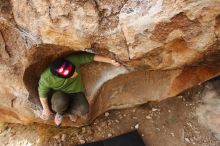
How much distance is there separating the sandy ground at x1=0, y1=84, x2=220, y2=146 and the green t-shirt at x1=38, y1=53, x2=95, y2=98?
0.59m

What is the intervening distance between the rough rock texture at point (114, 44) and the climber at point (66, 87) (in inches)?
4.1

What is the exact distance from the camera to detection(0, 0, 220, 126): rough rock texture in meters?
2.36

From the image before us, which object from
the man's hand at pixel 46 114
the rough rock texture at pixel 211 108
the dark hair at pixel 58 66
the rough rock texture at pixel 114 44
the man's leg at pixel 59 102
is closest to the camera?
the rough rock texture at pixel 114 44

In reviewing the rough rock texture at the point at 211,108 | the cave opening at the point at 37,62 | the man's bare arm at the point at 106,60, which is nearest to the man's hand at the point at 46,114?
the cave opening at the point at 37,62

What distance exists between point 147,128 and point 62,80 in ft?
3.31

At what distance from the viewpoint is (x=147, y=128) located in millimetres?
3316

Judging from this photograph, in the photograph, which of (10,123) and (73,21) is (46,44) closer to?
(73,21)

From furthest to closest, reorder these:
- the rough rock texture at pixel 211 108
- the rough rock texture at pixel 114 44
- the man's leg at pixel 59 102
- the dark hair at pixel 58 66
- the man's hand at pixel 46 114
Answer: the rough rock texture at pixel 211 108 → the man's hand at pixel 46 114 → the man's leg at pixel 59 102 → the dark hair at pixel 58 66 → the rough rock texture at pixel 114 44

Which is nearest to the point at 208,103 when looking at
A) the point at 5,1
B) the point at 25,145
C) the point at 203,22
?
the point at 203,22

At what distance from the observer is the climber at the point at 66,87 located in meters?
2.74

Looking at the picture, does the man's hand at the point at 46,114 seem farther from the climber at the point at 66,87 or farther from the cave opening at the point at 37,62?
the cave opening at the point at 37,62

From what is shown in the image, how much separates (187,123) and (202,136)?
0.18 metres

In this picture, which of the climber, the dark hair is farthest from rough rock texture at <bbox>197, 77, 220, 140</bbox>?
the dark hair

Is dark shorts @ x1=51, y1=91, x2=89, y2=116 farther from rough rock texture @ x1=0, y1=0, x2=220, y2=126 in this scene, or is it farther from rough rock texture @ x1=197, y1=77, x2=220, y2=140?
rough rock texture @ x1=197, y1=77, x2=220, y2=140
